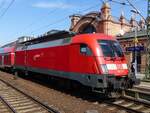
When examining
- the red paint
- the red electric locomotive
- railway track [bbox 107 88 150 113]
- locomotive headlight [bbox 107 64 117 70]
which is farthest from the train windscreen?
railway track [bbox 107 88 150 113]

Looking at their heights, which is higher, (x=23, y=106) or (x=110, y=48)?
(x=110, y=48)

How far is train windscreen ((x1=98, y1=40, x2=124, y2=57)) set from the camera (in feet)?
50.6

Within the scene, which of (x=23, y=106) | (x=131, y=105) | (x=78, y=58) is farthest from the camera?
(x=78, y=58)

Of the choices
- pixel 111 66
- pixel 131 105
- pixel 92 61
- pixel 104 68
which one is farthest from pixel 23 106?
pixel 131 105

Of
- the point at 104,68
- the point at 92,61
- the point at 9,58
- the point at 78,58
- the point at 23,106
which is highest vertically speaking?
the point at 9,58

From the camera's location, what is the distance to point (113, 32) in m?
51.7

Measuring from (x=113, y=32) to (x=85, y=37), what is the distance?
3629 centimetres

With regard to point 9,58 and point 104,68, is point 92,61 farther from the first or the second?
point 9,58

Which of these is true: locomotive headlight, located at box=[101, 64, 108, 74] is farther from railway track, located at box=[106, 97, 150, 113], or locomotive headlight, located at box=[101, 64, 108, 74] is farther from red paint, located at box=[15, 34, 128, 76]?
railway track, located at box=[106, 97, 150, 113]

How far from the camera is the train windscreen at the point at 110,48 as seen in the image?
15.4m

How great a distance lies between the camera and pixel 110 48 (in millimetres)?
15680

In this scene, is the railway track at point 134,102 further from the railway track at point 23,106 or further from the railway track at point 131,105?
the railway track at point 23,106

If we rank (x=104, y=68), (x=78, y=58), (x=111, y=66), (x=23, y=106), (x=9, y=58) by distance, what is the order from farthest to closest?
(x=9, y=58), (x=78, y=58), (x=111, y=66), (x=104, y=68), (x=23, y=106)

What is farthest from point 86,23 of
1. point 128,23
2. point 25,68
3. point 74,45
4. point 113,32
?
point 74,45
